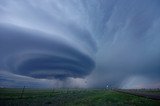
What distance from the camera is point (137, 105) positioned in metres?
24.0

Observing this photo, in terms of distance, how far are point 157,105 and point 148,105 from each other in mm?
1200

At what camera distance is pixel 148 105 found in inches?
920

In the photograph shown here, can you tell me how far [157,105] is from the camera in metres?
22.5

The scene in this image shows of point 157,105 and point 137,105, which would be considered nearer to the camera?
point 157,105

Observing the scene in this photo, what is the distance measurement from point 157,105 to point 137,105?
2.56 meters

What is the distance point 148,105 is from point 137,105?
4.60ft
